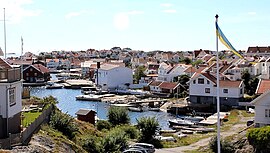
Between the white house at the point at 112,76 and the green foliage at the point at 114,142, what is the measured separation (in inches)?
2163

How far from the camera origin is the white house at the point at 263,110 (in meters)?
27.2

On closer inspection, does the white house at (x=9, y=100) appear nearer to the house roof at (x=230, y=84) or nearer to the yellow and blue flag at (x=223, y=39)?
the yellow and blue flag at (x=223, y=39)

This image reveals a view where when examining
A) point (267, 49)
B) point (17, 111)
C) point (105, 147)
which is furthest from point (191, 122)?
point (267, 49)

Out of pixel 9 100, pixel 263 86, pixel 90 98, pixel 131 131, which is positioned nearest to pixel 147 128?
pixel 131 131

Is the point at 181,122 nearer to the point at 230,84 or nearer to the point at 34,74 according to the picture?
the point at 230,84

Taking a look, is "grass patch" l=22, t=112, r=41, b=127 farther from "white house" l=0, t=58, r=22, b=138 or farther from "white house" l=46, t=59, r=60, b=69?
"white house" l=46, t=59, r=60, b=69

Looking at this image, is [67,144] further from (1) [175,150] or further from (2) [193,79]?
(2) [193,79]

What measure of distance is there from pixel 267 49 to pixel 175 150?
87331 mm

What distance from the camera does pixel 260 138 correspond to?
22891 millimetres

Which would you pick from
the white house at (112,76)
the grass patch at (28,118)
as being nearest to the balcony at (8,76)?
the grass patch at (28,118)

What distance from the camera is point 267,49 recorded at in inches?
4119

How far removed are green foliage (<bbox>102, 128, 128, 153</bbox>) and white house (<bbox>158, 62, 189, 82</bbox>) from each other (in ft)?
178

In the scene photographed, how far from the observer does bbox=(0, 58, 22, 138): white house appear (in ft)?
54.7

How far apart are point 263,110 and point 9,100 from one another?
16.9 m
